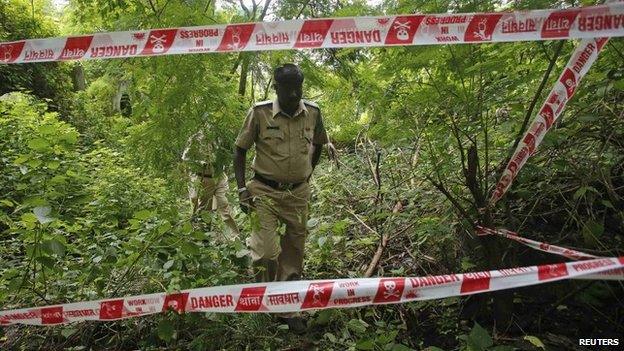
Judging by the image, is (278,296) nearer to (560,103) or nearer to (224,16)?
(560,103)

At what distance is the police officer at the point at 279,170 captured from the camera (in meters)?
3.26

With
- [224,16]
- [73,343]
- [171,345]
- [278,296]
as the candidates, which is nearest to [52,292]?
[73,343]

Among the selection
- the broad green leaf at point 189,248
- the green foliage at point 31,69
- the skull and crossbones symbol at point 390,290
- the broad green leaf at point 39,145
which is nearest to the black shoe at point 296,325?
the broad green leaf at point 189,248

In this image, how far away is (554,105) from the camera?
8.18 feet

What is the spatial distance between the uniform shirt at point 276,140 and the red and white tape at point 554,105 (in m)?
1.50

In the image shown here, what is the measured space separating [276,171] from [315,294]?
4.06ft

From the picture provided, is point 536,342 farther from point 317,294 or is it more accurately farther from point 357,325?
point 317,294

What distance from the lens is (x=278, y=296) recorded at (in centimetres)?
249

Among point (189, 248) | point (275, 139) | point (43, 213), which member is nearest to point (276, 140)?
point (275, 139)

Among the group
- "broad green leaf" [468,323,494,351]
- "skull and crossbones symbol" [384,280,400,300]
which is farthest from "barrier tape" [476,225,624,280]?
"skull and crossbones symbol" [384,280,400,300]

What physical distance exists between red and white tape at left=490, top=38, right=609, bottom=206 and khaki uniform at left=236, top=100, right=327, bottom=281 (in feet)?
4.89

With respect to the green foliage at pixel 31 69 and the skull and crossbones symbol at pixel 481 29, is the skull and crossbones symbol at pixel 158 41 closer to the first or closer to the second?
the skull and crossbones symbol at pixel 481 29

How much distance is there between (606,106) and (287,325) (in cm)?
262

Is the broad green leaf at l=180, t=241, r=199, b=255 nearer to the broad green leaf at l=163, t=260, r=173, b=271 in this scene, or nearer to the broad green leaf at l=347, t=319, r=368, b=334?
the broad green leaf at l=163, t=260, r=173, b=271
